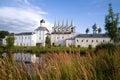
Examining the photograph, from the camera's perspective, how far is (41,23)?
10038cm

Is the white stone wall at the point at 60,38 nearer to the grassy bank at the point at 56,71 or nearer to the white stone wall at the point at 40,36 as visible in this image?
the white stone wall at the point at 40,36

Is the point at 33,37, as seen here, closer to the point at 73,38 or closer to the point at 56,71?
the point at 73,38

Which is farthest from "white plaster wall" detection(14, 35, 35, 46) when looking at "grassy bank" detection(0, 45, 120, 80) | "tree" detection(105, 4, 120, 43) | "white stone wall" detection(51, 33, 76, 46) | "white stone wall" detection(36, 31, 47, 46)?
"grassy bank" detection(0, 45, 120, 80)

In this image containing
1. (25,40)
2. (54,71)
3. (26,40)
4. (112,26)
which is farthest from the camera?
(25,40)

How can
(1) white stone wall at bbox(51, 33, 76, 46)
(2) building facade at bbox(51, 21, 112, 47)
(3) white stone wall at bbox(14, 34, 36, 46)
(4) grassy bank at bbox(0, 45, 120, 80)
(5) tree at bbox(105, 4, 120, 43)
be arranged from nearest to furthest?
(4) grassy bank at bbox(0, 45, 120, 80)
(5) tree at bbox(105, 4, 120, 43)
(2) building facade at bbox(51, 21, 112, 47)
(1) white stone wall at bbox(51, 33, 76, 46)
(3) white stone wall at bbox(14, 34, 36, 46)

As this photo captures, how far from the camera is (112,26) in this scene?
3425 centimetres

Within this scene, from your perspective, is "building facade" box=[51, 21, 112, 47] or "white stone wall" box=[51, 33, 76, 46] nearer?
"building facade" box=[51, 21, 112, 47]

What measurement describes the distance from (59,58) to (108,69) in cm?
118

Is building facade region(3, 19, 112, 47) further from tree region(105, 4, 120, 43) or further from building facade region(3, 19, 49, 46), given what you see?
tree region(105, 4, 120, 43)

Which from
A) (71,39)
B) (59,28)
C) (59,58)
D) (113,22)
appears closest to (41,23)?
(59,28)

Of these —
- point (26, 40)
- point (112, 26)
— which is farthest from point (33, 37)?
point (112, 26)

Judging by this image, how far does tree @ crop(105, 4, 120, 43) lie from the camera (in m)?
34.1

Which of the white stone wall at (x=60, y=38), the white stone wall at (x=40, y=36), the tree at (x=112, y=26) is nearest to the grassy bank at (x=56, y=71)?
the tree at (x=112, y=26)

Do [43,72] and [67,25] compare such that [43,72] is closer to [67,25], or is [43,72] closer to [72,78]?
[72,78]
